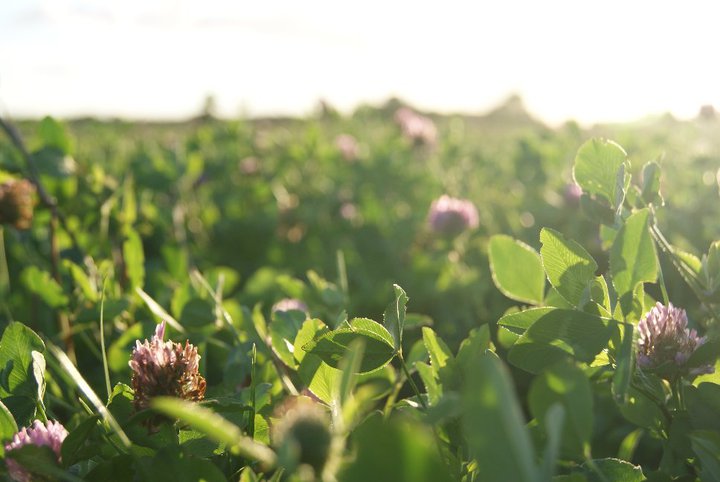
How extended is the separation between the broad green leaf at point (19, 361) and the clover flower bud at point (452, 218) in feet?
4.58

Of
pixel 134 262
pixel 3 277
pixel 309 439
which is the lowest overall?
pixel 3 277

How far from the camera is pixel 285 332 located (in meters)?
0.72

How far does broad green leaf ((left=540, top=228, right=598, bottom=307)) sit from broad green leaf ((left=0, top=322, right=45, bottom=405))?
1.41 ft

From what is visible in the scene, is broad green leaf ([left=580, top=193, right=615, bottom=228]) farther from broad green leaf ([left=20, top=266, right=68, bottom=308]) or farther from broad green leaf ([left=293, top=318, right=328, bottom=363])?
broad green leaf ([left=20, top=266, right=68, bottom=308])

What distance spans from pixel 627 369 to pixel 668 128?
4222 mm

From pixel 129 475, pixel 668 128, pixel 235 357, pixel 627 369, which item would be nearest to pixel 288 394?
pixel 235 357

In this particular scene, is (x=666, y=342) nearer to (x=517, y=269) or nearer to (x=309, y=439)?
(x=517, y=269)

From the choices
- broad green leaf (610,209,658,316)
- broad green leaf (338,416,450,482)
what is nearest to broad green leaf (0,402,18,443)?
broad green leaf (338,416,450,482)

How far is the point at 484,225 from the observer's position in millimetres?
2186

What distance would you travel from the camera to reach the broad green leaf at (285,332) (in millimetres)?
698

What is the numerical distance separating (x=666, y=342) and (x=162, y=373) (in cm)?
40

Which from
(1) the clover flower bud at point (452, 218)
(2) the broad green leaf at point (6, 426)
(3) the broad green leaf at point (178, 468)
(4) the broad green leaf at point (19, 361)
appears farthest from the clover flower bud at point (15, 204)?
(1) the clover flower bud at point (452, 218)

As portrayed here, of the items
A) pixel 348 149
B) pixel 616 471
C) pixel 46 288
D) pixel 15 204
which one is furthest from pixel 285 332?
pixel 348 149

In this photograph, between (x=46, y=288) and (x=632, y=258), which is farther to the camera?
(x=46, y=288)
